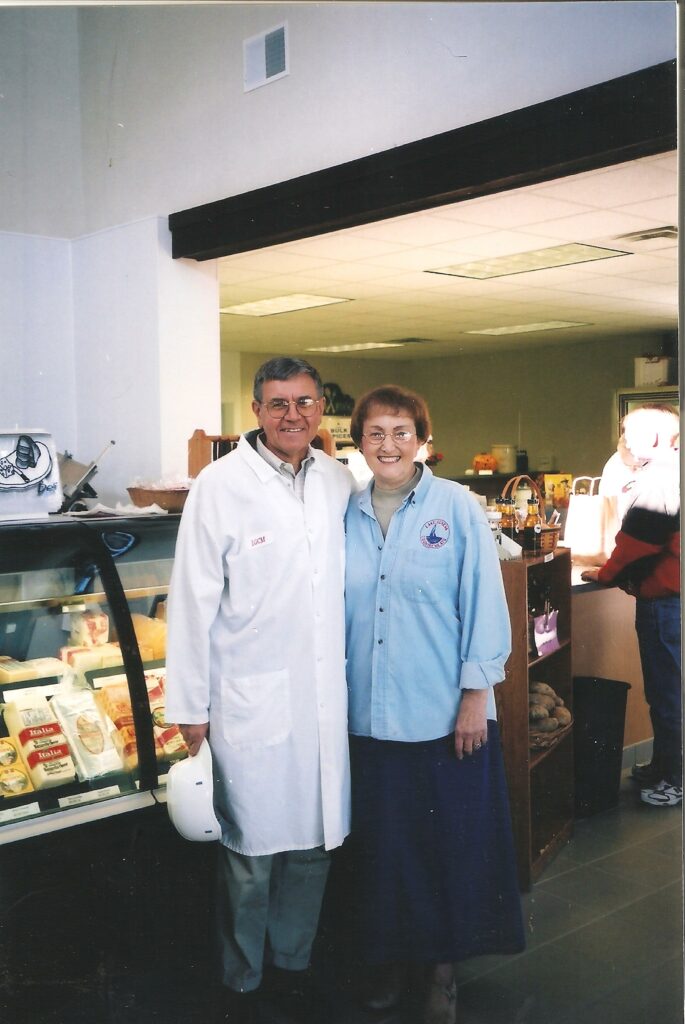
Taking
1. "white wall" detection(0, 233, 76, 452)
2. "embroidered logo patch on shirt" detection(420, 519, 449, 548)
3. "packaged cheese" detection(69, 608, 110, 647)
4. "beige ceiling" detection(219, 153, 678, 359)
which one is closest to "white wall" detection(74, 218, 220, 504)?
"white wall" detection(0, 233, 76, 452)

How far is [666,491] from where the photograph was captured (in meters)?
2.55

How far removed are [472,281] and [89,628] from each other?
401cm

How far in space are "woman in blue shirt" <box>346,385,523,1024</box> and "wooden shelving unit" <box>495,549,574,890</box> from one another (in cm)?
56

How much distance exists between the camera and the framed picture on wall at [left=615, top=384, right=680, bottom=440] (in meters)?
2.38

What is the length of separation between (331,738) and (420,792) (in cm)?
→ 27

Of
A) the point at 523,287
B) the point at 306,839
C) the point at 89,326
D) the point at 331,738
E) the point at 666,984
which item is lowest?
the point at 666,984

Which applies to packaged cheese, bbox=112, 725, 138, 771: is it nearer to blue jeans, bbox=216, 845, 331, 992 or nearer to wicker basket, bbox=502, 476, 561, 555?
blue jeans, bbox=216, 845, 331, 992

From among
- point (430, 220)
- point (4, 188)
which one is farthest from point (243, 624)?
point (430, 220)

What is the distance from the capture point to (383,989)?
231 centimetres

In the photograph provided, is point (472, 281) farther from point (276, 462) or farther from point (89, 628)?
point (89, 628)

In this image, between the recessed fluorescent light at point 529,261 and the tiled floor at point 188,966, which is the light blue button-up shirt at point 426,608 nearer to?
the tiled floor at point 188,966

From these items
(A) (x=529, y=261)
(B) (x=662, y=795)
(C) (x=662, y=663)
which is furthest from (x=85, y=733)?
(A) (x=529, y=261)

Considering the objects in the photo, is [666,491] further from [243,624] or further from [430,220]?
[430,220]

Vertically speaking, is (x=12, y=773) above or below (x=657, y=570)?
below
